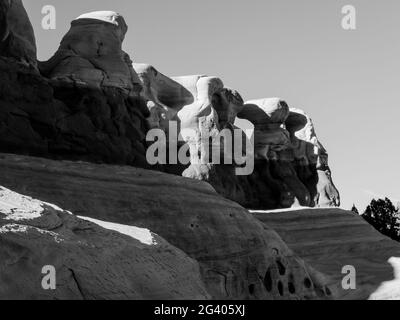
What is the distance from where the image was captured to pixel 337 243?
2317cm

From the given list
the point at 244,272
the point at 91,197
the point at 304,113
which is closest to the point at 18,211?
the point at 91,197

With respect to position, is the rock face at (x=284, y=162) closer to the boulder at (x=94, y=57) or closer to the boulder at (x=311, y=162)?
the boulder at (x=311, y=162)

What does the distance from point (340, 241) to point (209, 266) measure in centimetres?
1051

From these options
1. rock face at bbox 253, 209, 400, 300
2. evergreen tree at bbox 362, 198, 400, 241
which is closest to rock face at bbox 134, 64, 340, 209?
rock face at bbox 253, 209, 400, 300

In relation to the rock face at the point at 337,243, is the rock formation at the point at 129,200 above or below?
above

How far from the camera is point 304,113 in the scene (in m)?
30.0

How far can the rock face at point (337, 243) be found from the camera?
2136 centimetres

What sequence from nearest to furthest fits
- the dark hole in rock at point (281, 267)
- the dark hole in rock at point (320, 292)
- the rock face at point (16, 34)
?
the rock face at point (16, 34) → the dark hole in rock at point (281, 267) → the dark hole in rock at point (320, 292)

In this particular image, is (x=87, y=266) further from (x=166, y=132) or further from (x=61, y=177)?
(x=166, y=132)

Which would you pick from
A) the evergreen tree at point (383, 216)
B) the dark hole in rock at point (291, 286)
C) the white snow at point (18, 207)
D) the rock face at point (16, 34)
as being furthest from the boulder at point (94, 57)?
the evergreen tree at point (383, 216)

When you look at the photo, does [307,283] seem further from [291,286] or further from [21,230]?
[21,230]

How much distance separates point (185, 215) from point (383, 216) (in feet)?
73.1

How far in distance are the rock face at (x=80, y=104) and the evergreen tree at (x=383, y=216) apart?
60.6 ft

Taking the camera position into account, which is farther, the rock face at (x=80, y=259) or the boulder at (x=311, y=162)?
the boulder at (x=311, y=162)
